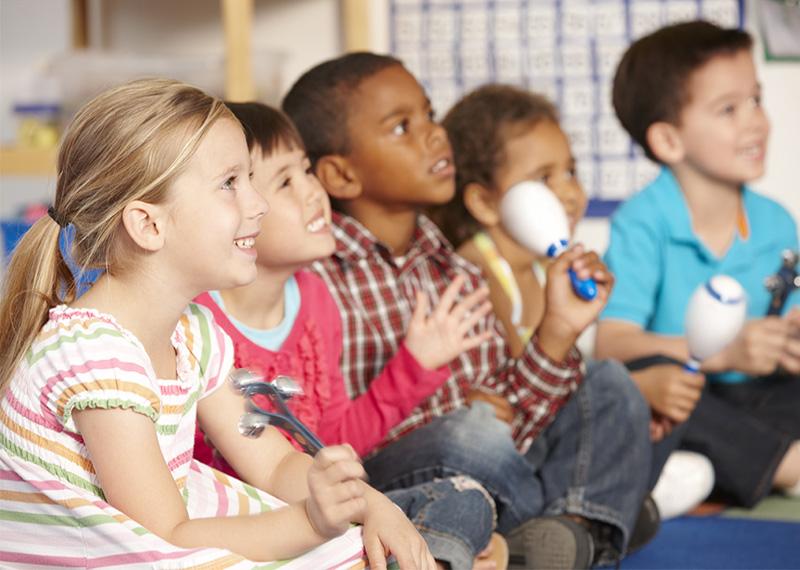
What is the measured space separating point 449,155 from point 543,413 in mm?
340

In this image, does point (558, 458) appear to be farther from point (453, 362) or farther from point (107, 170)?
point (107, 170)

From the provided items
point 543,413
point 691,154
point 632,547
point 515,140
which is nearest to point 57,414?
point 543,413

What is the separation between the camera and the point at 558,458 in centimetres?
149


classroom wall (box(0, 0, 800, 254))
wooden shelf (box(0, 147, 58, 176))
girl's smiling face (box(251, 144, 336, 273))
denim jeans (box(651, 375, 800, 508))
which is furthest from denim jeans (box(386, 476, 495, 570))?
wooden shelf (box(0, 147, 58, 176))

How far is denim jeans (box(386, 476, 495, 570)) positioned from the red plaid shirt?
15 centimetres

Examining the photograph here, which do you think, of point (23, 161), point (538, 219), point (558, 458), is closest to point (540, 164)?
point (538, 219)

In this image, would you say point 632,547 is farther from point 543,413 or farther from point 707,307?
point 707,307

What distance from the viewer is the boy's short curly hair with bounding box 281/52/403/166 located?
60.4 inches

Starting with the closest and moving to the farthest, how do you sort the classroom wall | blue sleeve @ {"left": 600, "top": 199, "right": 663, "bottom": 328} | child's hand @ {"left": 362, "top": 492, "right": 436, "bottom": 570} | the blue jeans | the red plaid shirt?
child's hand @ {"left": 362, "top": 492, "right": 436, "bottom": 570} → the blue jeans → the red plaid shirt → blue sleeve @ {"left": 600, "top": 199, "right": 663, "bottom": 328} → the classroom wall

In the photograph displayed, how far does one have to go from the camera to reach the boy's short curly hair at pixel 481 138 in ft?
5.75

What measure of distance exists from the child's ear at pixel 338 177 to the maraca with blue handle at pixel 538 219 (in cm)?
20

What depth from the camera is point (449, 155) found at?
1549 mm

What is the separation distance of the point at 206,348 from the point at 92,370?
173 millimetres

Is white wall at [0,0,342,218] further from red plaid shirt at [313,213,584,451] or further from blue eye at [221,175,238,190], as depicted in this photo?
blue eye at [221,175,238,190]
